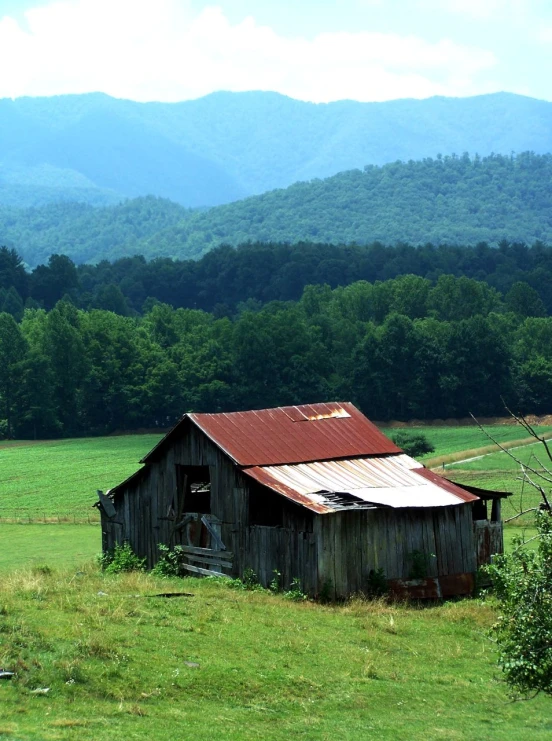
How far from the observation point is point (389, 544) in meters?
32.2

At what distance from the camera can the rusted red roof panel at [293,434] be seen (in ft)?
114

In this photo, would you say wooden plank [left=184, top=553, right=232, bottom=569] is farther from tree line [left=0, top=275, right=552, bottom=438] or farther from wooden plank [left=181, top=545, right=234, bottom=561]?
tree line [left=0, top=275, right=552, bottom=438]

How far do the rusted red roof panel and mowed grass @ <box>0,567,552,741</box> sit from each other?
6.82 m

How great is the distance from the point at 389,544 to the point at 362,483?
2.62 meters

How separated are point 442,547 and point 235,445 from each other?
6.76 meters

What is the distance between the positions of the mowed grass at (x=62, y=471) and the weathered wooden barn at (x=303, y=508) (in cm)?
2122

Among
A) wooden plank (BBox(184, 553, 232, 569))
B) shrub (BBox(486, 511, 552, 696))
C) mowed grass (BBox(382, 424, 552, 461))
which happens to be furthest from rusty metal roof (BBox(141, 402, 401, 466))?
mowed grass (BBox(382, 424, 552, 461))

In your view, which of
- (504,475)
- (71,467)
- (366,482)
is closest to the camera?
(366,482)

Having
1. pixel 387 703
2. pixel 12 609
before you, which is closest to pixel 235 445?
pixel 12 609

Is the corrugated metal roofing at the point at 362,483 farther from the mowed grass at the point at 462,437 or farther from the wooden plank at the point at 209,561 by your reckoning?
the mowed grass at the point at 462,437

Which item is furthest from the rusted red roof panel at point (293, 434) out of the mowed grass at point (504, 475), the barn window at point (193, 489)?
the mowed grass at point (504, 475)

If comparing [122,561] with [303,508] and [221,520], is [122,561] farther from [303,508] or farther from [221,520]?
[303,508]

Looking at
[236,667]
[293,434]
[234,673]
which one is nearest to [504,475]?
[293,434]

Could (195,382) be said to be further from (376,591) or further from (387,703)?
(387,703)
